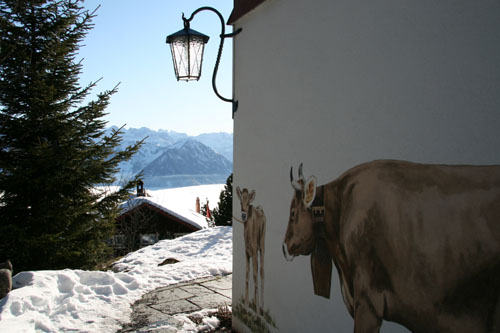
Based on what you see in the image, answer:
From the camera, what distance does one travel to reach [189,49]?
508 cm

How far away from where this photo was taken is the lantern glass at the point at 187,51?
5.05m

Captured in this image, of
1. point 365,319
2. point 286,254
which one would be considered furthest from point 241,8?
point 365,319

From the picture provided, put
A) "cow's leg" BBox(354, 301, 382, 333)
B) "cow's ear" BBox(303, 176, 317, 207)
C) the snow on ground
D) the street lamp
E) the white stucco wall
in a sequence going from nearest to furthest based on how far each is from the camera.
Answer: the white stucco wall → "cow's leg" BBox(354, 301, 382, 333) → "cow's ear" BBox(303, 176, 317, 207) → the street lamp → the snow on ground

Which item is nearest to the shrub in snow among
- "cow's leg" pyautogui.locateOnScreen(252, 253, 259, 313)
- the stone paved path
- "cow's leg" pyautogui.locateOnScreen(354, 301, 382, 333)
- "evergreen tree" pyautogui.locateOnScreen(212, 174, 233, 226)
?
the stone paved path

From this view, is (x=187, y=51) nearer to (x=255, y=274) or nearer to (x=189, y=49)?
(x=189, y=49)

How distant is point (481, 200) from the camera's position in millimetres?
2061

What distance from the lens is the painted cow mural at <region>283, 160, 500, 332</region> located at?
2.04 meters

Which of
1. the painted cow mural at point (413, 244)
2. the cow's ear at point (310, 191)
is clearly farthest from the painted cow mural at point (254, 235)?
the painted cow mural at point (413, 244)

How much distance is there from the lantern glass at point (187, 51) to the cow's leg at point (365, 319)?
139 inches

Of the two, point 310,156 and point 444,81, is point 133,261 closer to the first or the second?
point 310,156

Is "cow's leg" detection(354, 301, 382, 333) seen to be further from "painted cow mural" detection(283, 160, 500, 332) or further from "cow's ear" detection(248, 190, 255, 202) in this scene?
"cow's ear" detection(248, 190, 255, 202)

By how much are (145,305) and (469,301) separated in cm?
569

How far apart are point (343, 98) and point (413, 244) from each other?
1.29 meters

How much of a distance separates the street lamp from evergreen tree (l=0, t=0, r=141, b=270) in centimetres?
554
